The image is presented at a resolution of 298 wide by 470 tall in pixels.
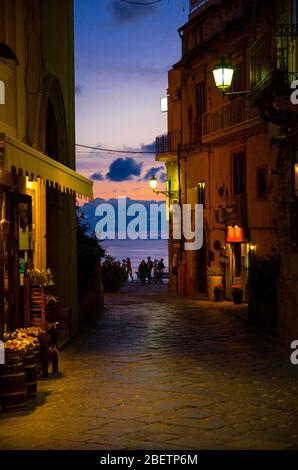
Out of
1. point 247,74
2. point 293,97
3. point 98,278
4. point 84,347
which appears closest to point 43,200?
point 84,347

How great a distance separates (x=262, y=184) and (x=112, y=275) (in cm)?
1082

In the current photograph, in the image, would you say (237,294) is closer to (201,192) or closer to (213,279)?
(213,279)

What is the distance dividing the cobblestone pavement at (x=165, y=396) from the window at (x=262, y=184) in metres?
8.83

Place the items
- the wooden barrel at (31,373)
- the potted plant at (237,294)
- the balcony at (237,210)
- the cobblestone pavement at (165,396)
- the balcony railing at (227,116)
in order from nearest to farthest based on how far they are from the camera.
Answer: the cobblestone pavement at (165,396), the wooden barrel at (31,373), the balcony railing at (227,116), the potted plant at (237,294), the balcony at (237,210)

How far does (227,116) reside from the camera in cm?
2817

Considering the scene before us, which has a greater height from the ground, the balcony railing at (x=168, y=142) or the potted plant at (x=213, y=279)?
the balcony railing at (x=168, y=142)

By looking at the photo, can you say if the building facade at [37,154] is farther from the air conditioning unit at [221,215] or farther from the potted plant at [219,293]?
the air conditioning unit at [221,215]

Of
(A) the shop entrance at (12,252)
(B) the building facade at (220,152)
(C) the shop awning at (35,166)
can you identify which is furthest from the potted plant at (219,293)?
(A) the shop entrance at (12,252)

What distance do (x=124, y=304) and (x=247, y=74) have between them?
9.23 metres

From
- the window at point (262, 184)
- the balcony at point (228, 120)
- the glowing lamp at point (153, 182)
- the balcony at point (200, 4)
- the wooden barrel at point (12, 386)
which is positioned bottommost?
the wooden barrel at point (12, 386)

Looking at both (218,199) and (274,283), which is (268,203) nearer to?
(218,199)

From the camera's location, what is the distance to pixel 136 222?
3130cm

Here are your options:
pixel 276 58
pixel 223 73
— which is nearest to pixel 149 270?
pixel 223 73

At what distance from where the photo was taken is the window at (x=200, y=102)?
32.5m
